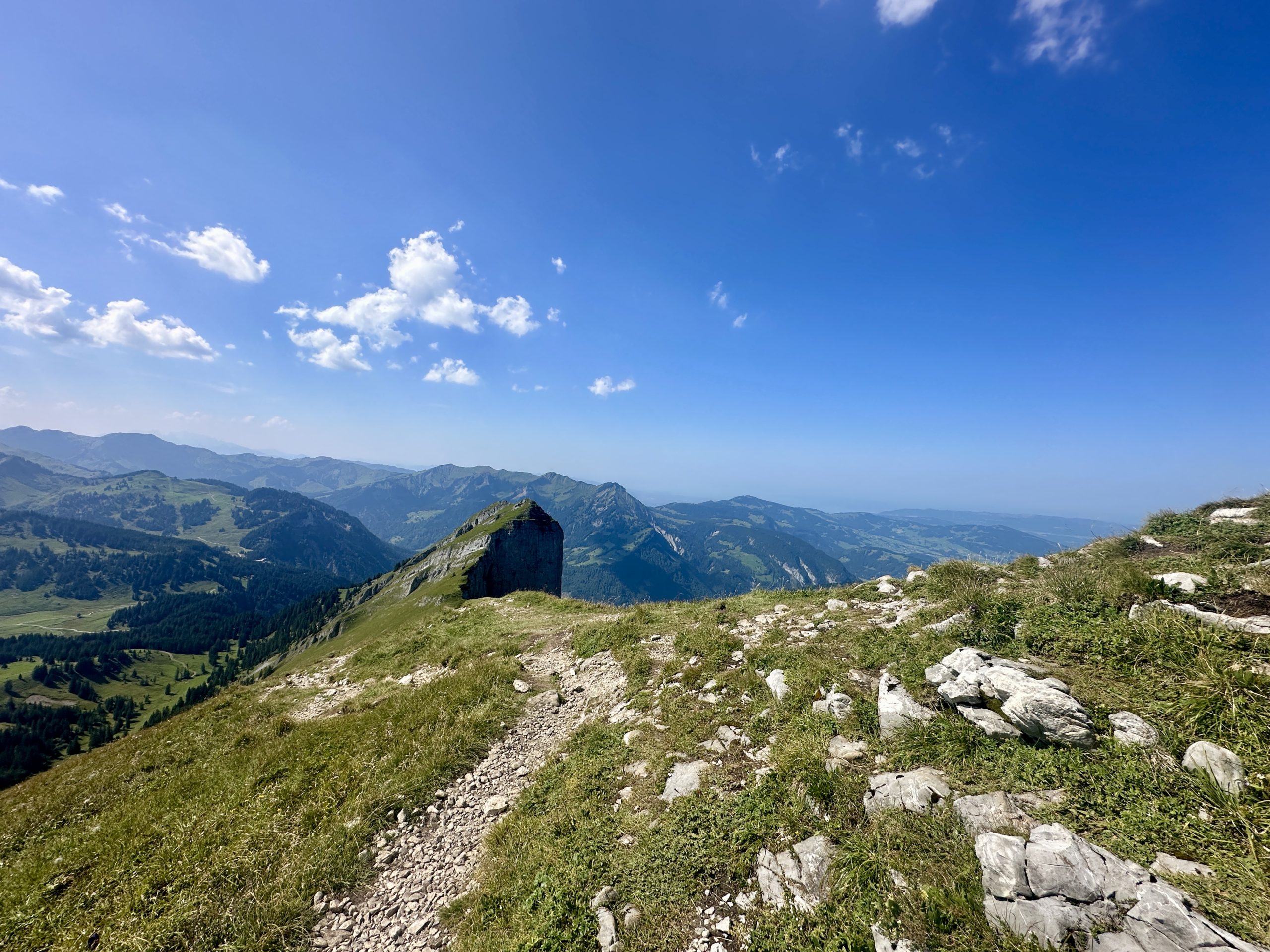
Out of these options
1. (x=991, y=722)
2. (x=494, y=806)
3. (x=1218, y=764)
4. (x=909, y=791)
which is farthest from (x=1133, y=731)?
(x=494, y=806)

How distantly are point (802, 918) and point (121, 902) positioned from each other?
41.6ft

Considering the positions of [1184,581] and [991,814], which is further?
[1184,581]

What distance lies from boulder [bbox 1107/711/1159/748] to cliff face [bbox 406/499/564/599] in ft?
290

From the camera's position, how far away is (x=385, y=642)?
27844 mm

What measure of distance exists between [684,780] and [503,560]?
97543 millimetres

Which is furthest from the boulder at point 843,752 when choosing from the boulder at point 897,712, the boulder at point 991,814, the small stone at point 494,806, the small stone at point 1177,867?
the small stone at point 494,806

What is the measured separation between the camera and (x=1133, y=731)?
Answer: 21.8 feet

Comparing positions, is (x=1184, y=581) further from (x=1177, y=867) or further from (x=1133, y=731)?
(x=1177, y=867)

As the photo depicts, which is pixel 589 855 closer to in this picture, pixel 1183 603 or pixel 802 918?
pixel 802 918

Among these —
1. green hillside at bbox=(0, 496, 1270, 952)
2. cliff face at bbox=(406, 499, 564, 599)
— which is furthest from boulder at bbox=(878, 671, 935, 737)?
cliff face at bbox=(406, 499, 564, 599)

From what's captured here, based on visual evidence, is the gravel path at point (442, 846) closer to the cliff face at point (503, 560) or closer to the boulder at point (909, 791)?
the boulder at point (909, 791)

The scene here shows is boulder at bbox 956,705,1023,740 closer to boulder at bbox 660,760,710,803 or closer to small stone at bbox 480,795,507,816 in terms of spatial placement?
boulder at bbox 660,760,710,803

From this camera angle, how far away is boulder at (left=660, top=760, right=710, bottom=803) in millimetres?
8781

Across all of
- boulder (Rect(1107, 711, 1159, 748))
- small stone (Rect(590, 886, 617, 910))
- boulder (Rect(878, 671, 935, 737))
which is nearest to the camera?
boulder (Rect(1107, 711, 1159, 748))
